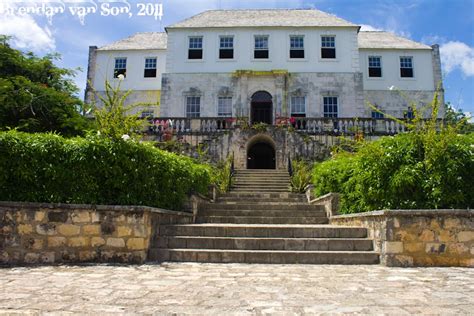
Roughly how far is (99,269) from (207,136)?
1368cm

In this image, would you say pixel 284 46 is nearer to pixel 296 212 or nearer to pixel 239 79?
pixel 239 79

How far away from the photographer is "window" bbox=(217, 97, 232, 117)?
24.5 metres

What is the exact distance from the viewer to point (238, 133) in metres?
18.5

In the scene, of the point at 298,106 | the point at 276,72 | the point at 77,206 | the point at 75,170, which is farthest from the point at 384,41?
the point at 77,206

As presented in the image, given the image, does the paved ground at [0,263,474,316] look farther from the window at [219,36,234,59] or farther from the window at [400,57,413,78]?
the window at [400,57,413,78]

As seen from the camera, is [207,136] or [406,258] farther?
[207,136]

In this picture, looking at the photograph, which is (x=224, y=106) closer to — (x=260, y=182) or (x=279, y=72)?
(x=279, y=72)

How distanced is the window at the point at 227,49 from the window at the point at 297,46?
13.0 ft

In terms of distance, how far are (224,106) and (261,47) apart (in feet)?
15.3

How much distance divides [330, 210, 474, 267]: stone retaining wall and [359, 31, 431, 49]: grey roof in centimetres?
2281

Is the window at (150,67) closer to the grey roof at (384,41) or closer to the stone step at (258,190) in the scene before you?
the grey roof at (384,41)

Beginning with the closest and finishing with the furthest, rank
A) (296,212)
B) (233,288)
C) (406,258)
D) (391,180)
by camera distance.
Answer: (233,288) → (406,258) → (391,180) → (296,212)

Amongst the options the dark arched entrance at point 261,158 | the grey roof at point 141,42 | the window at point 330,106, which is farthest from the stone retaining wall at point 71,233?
the grey roof at point 141,42

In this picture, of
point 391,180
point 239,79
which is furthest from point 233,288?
point 239,79
